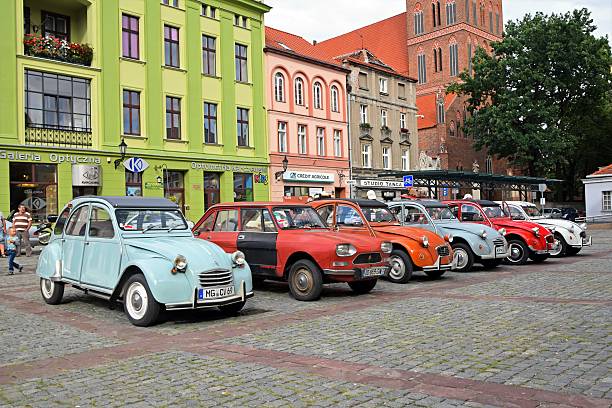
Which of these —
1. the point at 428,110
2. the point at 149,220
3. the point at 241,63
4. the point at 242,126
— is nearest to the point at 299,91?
the point at 241,63

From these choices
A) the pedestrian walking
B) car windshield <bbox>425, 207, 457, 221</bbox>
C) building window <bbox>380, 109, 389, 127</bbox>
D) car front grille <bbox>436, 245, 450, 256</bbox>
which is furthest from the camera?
building window <bbox>380, 109, 389, 127</bbox>

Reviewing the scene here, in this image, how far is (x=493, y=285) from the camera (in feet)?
41.4

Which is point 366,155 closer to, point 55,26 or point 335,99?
point 335,99

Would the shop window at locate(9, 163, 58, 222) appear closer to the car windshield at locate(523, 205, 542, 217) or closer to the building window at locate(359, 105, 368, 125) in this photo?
the car windshield at locate(523, 205, 542, 217)

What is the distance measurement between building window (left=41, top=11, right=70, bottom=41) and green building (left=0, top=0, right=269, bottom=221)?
0.05m

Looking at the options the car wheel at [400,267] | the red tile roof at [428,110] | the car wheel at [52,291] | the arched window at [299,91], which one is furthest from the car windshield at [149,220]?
the red tile roof at [428,110]

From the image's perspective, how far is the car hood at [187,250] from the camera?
339 inches

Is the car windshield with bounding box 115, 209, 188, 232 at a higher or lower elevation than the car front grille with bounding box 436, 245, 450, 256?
higher

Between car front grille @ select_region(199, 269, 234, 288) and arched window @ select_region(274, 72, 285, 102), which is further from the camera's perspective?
arched window @ select_region(274, 72, 285, 102)

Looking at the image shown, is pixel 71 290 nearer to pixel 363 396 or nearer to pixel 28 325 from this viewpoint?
pixel 28 325

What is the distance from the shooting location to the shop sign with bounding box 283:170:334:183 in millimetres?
37344

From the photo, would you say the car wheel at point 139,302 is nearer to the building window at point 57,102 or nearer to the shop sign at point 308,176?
the building window at point 57,102

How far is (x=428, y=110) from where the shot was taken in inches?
2621

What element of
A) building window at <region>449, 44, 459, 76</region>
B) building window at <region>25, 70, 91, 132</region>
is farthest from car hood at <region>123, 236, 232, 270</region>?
building window at <region>449, 44, 459, 76</region>
